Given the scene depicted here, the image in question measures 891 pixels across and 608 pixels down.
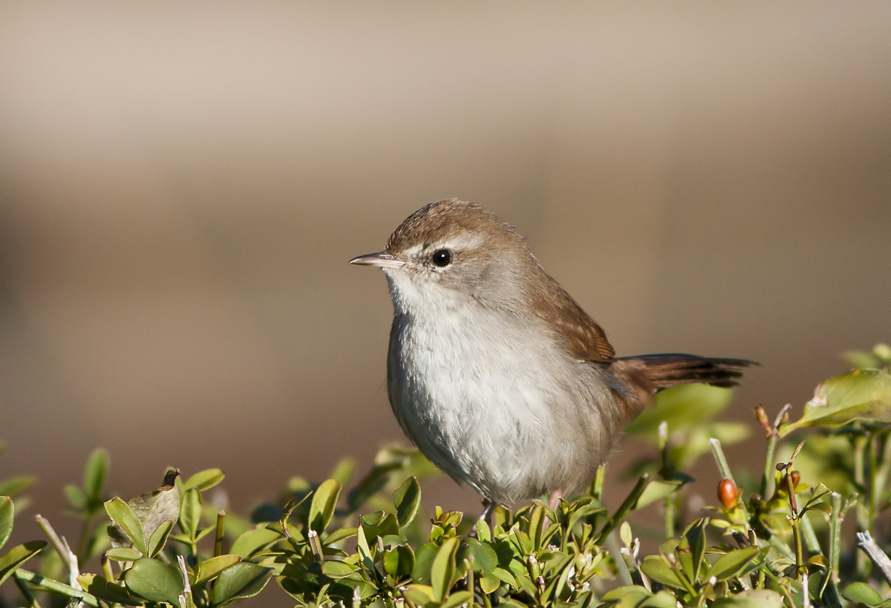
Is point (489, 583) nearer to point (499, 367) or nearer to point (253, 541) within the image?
point (253, 541)

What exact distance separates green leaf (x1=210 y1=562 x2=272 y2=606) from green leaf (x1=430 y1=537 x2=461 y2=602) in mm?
356

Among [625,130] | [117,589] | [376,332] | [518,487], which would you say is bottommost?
[376,332]

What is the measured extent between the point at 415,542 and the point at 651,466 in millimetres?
714

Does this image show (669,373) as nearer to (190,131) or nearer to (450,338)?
(450,338)

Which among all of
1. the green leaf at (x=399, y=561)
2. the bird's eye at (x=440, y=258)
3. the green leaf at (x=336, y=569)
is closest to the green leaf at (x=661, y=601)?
the green leaf at (x=399, y=561)

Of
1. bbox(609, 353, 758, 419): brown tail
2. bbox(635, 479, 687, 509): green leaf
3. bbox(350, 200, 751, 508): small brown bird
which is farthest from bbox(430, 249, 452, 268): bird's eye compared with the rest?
bbox(635, 479, 687, 509): green leaf

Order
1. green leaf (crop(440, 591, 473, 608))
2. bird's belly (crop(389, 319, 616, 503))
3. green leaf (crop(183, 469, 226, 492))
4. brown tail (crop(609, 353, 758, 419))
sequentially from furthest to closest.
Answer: brown tail (crop(609, 353, 758, 419)), bird's belly (crop(389, 319, 616, 503)), green leaf (crop(183, 469, 226, 492)), green leaf (crop(440, 591, 473, 608))

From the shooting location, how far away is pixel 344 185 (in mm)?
8023

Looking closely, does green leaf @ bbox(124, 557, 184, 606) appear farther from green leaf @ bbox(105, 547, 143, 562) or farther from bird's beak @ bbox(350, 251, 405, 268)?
bird's beak @ bbox(350, 251, 405, 268)

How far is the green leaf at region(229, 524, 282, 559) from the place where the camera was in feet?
5.71

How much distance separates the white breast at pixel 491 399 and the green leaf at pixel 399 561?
3.96 ft

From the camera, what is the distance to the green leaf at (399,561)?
150cm

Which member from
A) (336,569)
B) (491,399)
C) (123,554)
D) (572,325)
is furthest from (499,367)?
(123,554)

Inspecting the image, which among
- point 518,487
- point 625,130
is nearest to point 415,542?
point 518,487
